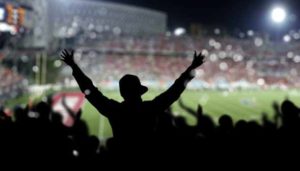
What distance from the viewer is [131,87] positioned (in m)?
3.69

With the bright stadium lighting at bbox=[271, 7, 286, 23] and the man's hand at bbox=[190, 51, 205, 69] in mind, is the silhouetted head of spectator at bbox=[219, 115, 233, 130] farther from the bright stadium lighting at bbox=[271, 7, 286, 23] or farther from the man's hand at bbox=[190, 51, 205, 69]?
the bright stadium lighting at bbox=[271, 7, 286, 23]

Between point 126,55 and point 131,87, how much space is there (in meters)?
63.9

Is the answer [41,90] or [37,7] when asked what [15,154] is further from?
[37,7]

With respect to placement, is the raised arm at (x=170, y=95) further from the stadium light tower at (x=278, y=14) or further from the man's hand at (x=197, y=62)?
the stadium light tower at (x=278, y=14)

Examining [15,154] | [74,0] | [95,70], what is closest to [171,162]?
[15,154]

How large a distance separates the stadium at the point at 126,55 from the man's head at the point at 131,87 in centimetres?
Answer: 3087

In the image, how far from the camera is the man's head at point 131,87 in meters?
3.67

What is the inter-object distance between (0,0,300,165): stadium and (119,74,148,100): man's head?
101ft

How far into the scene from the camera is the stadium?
150ft

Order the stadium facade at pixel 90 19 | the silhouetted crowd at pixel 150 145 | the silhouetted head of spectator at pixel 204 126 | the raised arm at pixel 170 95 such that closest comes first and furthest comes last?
the silhouetted crowd at pixel 150 145
the raised arm at pixel 170 95
the silhouetted head of spectator at pixel 204 126
the stadium facade at pixel 90 19

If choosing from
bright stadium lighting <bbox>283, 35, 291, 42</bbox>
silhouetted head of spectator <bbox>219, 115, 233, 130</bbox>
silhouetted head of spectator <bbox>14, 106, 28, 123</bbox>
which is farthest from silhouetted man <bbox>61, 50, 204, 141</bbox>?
bright stadium lighting <bbox>283, 35, 291, 42</bbox>

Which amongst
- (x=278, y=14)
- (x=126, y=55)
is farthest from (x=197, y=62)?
(x=126, y=55)

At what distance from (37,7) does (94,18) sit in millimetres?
24606

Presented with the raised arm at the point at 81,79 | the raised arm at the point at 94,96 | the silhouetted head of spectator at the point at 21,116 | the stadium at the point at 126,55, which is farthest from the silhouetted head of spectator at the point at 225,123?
the stadium at the point at 126,55
